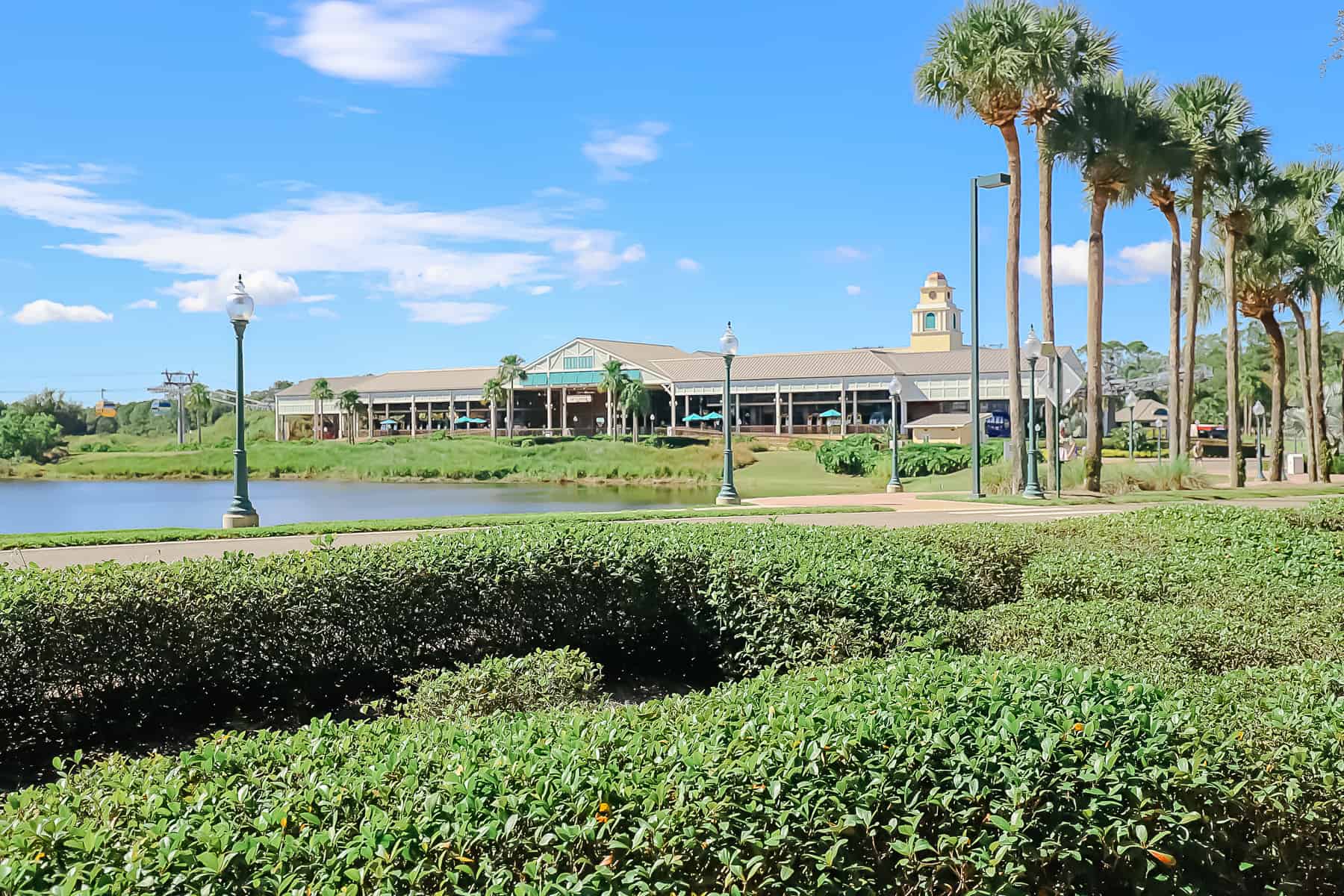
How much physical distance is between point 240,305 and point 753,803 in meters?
17.7

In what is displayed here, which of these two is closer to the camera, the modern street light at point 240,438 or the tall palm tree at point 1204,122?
the modern street light at point 240,438

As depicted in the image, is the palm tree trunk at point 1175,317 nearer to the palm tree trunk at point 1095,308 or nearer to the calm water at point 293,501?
the palm tree trunk at point 1095,308

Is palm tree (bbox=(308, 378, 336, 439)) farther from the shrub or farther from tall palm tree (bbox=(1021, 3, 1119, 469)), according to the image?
the shrub

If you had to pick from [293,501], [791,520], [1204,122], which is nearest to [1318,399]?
[1204,122]

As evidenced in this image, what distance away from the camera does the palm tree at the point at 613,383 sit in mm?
81125

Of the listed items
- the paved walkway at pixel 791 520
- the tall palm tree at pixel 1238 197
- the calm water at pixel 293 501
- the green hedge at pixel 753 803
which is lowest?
the calm water at pixel 293 501

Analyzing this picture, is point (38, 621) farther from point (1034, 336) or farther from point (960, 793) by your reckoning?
point (1034, 336)

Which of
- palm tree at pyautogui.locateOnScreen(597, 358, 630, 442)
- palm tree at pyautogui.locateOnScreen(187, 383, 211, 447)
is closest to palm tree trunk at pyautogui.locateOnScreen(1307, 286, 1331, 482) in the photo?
palm tree at pyautogui.locateOnScreen(597, 358, 630, 442)

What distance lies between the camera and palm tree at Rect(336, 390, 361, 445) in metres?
91.1

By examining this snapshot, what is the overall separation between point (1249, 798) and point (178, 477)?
284ft

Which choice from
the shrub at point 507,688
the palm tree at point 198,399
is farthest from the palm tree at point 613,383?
the shrub at point 507,688

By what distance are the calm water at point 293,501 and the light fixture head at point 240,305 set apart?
13.2m

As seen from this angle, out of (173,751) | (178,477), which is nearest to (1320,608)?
(173,751)

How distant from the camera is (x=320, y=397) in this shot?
95438mm
